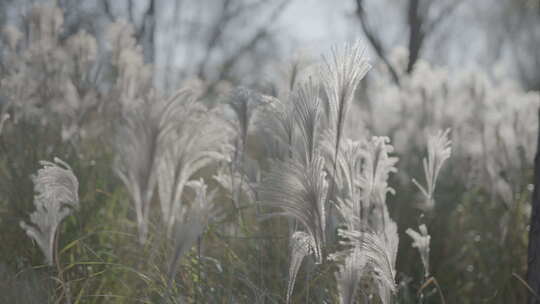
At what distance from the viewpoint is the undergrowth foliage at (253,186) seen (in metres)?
1.39

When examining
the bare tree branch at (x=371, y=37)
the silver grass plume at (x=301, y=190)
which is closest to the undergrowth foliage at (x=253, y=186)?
the silver grass plume at (x=301, y=190)

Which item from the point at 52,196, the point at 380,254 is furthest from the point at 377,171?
the point at 52,196

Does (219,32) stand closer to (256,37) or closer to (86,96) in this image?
→ (256,37)

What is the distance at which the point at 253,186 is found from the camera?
5.48 feet

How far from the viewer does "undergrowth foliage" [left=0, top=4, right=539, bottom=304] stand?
139 centimetres

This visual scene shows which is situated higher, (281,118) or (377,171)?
(281,118)

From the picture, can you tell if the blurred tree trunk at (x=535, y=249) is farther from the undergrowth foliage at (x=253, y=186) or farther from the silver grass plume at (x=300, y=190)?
the silver grass plume at (x=300, y=190)

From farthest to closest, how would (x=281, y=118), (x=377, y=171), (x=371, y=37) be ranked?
(x=371, y=37) → (x=377, y=171) → (x=281, y=118)

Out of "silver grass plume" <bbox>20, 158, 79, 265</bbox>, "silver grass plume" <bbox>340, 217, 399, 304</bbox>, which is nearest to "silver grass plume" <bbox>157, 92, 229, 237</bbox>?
"silver grass plume" <bbox>20, 158, 79, 265</bbox>

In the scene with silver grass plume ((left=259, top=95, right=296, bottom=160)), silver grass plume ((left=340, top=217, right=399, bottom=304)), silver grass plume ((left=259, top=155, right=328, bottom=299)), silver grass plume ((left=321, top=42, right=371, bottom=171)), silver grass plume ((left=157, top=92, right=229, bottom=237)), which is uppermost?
silver grass plume ((left=321, top=42, right=371, bottom=171))

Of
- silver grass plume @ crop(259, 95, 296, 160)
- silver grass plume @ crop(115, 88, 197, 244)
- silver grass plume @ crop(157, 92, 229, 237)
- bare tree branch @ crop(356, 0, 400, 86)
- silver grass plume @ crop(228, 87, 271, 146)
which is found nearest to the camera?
silver grass plume @ crop(115, 88, 197, 244)

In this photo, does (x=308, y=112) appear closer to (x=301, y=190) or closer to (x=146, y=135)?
(x=301, y=190)

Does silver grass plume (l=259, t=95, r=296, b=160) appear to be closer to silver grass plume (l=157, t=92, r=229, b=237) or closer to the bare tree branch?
silver grass plume (l=157, t=92, r=229, b=237)

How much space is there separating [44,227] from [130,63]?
6.27 ft
